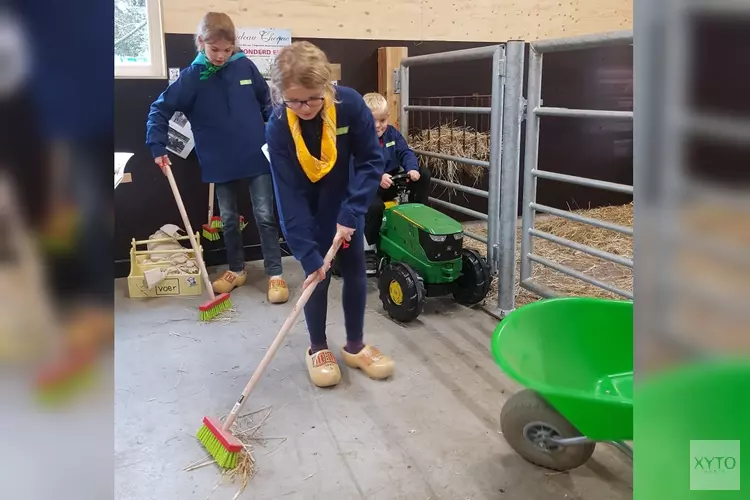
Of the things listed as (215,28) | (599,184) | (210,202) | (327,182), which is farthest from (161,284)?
(599,184)

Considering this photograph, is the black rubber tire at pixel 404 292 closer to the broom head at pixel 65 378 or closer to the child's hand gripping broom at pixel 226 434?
the child's hand gripping broom at pixel 226 434

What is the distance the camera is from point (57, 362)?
1.46 ft

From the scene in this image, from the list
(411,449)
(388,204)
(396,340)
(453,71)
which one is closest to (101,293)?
(411,449)

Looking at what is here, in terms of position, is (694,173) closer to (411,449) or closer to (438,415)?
(411,449)

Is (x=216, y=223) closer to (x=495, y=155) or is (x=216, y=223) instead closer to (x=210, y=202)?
(x=210, y=202)

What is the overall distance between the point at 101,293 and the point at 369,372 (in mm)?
2089

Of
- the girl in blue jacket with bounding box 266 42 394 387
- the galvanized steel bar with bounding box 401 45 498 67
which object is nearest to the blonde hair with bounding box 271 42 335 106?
the girl in blue jacket with bounding box 266 42 394 387

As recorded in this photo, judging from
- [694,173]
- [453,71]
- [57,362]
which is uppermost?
[453,71]

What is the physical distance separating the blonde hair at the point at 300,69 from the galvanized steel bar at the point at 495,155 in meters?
1.15

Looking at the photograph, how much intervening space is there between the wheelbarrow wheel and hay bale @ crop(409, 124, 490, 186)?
2.56 metres

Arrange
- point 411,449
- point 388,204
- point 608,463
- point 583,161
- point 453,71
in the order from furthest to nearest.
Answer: point 583,161 → point 453,71 → point 388,204 → point 411,449 → point 608,463

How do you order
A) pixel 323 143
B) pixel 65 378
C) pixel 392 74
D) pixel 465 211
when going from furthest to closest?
pixel 392 74
pixel 465 211
pixel 323 143
pixel 65 378

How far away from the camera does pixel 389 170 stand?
11.6 feet

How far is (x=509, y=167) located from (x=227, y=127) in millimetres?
1507
